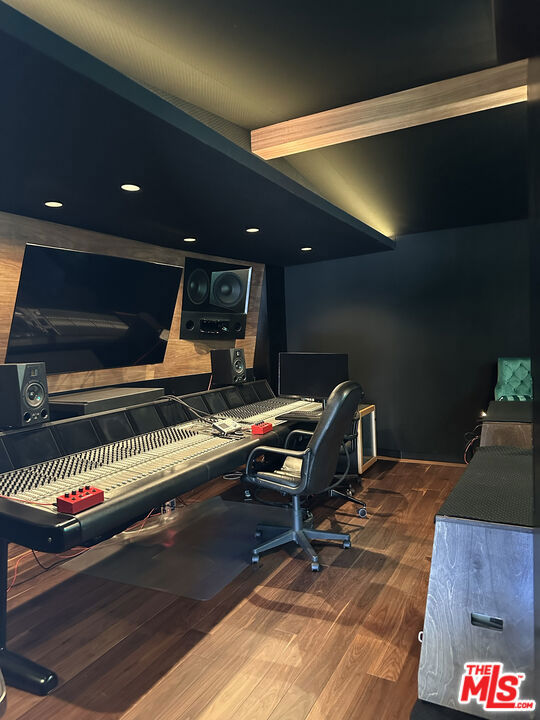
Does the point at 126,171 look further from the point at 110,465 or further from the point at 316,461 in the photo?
the point at 316,461

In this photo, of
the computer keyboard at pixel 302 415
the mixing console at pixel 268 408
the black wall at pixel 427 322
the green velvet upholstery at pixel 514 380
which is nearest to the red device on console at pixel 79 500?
the mixing console at pixel 268 408

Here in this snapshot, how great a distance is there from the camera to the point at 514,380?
4391 mm

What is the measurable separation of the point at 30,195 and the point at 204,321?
1.96 metres

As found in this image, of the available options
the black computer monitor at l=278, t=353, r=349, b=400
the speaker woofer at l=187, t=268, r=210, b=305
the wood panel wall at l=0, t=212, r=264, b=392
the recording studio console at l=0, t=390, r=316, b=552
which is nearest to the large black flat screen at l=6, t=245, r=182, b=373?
the wood panel wall at l=0, t=212, r=264, b=392

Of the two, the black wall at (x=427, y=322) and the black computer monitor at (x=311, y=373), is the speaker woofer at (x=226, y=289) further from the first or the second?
the black wall at (x=427, y=322)

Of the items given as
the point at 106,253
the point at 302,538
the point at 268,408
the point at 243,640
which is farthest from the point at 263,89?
the point at 243,640

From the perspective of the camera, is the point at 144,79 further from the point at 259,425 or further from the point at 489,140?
the point at 489,140

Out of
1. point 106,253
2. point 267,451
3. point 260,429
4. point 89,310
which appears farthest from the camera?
point 106,253

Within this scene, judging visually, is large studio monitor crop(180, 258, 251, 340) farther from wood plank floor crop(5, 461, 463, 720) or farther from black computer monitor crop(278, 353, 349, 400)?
wood plank floor crop(5, 461, 463, 720)

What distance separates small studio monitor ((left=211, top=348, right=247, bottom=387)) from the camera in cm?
412

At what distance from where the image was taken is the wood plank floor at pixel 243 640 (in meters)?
1.78

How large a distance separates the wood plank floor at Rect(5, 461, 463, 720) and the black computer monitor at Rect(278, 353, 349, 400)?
4.44ft

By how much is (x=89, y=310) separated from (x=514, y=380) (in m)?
3.67

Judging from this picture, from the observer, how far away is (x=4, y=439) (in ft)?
7.42
